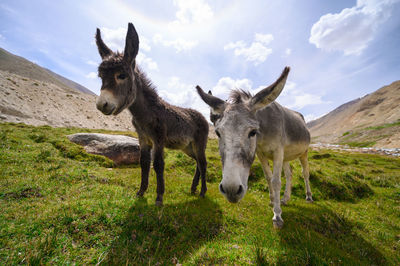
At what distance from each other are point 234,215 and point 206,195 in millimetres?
1757

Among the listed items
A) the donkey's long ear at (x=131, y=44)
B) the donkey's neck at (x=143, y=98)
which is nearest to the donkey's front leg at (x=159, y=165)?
the donkey's neck at (x=143, y=98)

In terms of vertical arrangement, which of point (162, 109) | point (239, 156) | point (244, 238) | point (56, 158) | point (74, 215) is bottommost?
point (56, 158)

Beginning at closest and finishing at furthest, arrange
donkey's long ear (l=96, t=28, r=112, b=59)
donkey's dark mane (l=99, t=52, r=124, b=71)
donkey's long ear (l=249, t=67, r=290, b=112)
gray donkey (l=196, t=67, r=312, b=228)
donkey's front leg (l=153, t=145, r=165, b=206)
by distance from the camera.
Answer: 1. gray donkey (l=196, t=67, r=312, b=228)
2. donkey's long ear (l=249, t=67, r=290, b=112)
3. donkey's dark mane (l=99, t=52, r=124, b=71)
4. donkey's long ear (l=96, t=28, r=112, b=59)
5. donkey's front leg (l=153, t=145, r=165, b=206)

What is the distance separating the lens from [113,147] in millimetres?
10039

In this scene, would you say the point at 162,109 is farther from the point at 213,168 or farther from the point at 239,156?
the point at 213,168

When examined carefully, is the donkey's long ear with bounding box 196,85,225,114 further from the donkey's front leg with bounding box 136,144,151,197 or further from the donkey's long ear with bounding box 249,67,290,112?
the donkey's front leg with bounding box 136,144,151,197

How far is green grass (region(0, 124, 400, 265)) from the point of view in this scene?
2.83 meters

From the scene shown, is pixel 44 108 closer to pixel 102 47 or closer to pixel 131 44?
pixel 102 47

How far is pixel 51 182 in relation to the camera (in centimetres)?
519

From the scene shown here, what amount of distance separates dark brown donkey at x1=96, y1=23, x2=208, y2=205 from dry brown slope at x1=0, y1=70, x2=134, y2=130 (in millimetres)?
32485

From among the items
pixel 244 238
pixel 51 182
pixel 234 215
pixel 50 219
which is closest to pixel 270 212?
pixel 234 215

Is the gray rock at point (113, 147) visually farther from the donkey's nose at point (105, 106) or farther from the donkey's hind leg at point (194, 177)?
the donkey's nose at point (105, 106)

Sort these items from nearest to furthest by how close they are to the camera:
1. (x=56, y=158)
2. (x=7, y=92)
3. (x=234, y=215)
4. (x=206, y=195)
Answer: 1. (x=234, y=215)
2. (x=206, y=195)
3. (x=56, y=158)
4. (x=7, y=92)

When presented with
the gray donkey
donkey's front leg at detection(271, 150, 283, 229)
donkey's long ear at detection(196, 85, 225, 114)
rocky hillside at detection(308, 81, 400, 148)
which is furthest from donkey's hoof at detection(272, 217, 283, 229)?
rocky hillside at detection(308, 81, 400, 148)
